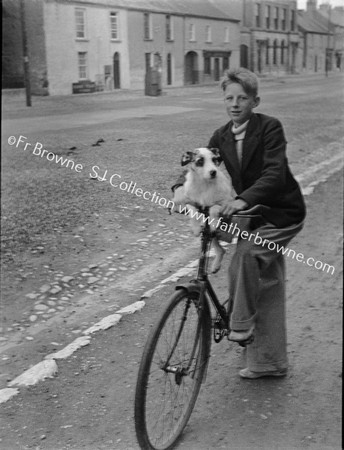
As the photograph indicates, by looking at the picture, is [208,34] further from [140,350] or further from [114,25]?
[140,350]

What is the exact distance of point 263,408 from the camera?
2.64 m

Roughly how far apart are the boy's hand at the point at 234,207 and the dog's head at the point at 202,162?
0.49 feet

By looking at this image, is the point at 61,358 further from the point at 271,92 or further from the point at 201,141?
the point at 271,92

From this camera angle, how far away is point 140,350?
3123mm

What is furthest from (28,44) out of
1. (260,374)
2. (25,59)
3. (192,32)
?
(260,374)

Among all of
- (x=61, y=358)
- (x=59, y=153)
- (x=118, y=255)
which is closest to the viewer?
(x=61, y=358)

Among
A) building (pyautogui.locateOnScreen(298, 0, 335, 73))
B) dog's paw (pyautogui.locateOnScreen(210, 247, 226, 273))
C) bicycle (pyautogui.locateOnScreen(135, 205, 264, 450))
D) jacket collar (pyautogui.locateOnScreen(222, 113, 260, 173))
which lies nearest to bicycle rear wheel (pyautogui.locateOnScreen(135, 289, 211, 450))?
bicycle (pyautogui.locateOnScreen(135, 205, 264, 450))

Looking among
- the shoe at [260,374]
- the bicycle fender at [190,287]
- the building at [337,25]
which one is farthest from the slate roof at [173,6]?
the shoe at [260,374]

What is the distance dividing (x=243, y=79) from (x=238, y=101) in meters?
0.10

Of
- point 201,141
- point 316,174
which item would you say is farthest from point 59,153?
point 316,174

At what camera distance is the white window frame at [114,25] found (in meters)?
2.97

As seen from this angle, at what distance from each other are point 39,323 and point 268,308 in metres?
1.49

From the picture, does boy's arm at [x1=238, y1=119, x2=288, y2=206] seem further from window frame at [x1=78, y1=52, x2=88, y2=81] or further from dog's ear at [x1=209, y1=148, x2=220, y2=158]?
window frame at [x1=78, y1=52, x2=88, y2=81]

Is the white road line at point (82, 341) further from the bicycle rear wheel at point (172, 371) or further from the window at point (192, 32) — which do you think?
the window at point (192, 32)
